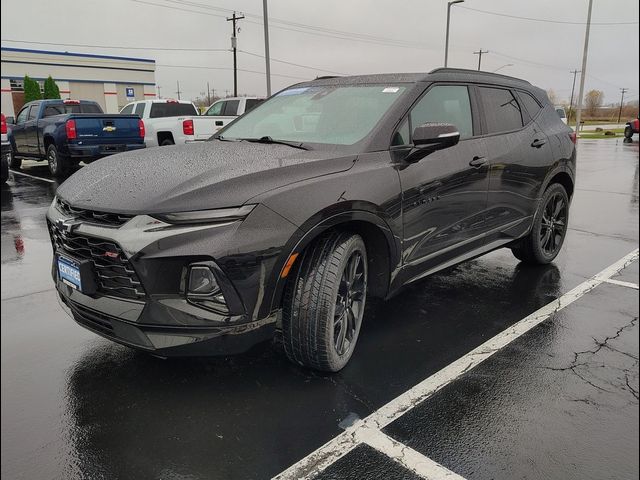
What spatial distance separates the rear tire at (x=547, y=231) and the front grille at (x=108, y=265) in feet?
12.5

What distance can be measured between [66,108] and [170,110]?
10.6 feet

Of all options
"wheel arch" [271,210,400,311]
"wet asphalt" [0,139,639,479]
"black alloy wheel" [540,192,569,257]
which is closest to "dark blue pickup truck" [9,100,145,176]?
"wet asphalt" [0,139,639,479]

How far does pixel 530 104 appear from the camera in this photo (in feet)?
16.4

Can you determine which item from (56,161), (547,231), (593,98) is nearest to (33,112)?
(56,161)

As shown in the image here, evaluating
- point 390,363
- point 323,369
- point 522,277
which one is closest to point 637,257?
point 522,277

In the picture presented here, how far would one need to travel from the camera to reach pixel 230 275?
2461 mm

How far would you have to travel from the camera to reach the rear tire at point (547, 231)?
502cm

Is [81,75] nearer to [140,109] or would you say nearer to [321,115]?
[140,109]

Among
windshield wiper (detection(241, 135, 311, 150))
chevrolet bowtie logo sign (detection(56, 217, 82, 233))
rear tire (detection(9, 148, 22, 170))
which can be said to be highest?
windshield wiper (detection(241, 135, 311, 150))

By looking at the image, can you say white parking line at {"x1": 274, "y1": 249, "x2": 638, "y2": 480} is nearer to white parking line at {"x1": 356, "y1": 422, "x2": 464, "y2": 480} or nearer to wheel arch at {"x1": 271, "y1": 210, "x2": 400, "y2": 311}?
white parking line at {"x1": 356, "y1": 422, "x2": 464, "y2": 480}

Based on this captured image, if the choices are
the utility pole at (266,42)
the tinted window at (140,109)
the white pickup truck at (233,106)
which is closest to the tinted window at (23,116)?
the tinted window at (140,109)

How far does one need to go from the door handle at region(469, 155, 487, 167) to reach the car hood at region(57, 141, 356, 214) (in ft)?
4.12

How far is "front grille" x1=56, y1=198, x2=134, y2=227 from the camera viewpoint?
2.51 metres

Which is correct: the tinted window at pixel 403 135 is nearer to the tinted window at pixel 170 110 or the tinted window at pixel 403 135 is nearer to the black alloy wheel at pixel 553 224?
the black alloy wheel at pixel 553 224
